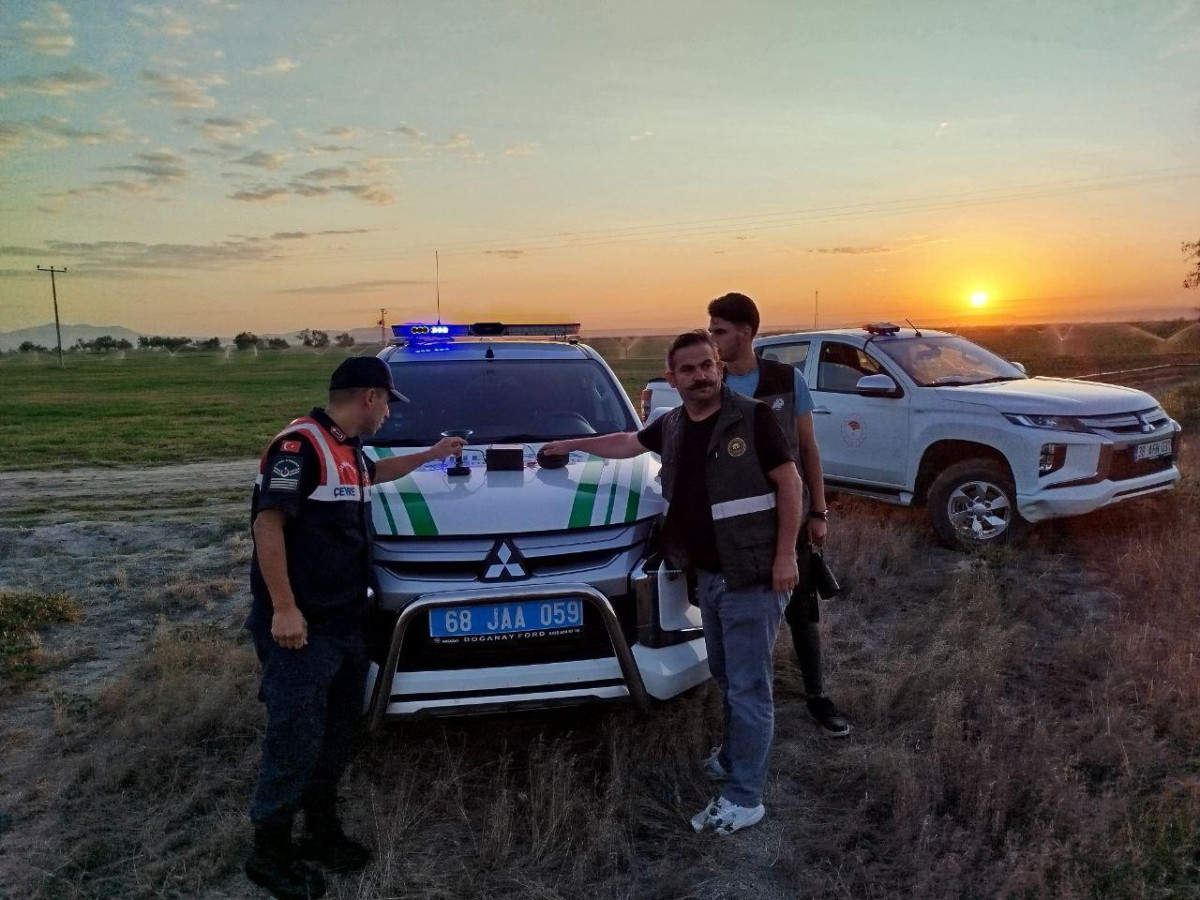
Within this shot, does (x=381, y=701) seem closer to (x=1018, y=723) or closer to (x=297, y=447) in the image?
(x=297, y=447)

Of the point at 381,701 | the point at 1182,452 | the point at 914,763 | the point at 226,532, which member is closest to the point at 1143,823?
the point at 914,763

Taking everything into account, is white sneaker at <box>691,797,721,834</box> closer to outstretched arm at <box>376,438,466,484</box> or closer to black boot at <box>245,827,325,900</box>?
black boot at <box>245,827,325,900</box>

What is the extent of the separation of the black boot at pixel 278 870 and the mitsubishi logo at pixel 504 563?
1017 millimetres

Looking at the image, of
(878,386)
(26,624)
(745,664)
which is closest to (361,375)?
(745,664)

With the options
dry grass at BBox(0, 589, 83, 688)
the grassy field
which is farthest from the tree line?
dry grass at BBox(0, 589, 83, 688)

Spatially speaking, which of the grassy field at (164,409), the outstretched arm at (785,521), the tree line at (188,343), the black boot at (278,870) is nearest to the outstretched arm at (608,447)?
the outstretched arm at (785,521)

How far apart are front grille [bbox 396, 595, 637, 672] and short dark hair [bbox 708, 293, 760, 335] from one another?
1107mm

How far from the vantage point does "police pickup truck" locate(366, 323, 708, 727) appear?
3.05m

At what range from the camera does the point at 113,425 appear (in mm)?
17750

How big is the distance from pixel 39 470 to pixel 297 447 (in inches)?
445

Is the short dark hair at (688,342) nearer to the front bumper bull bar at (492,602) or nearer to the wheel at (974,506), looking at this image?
the front bumper bull bar at (492,602)

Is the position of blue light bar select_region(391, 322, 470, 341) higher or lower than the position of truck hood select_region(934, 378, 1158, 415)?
higher

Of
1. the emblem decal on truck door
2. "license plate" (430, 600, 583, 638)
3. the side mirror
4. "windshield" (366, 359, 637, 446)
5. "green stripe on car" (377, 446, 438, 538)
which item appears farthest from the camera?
the emblem decal on truck door

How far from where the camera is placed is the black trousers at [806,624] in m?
3.49
